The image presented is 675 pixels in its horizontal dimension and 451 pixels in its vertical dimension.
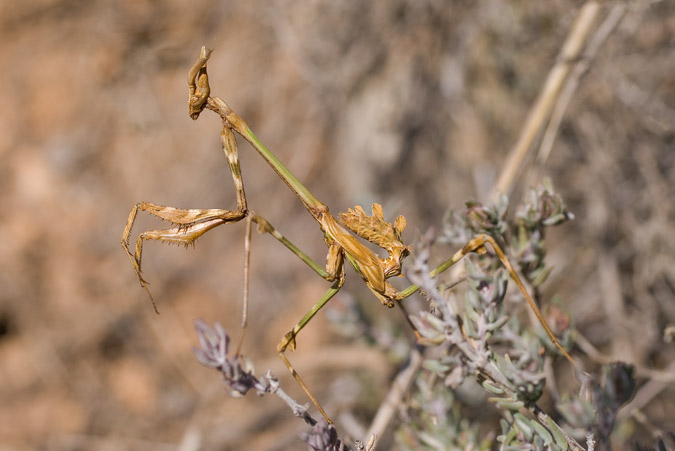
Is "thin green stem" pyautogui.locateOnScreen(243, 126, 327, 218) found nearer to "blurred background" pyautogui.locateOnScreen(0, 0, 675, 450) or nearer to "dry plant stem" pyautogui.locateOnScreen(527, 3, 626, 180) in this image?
"dry plant stem" pyautogui.locateOnScreen(527, 3, 626, 180)

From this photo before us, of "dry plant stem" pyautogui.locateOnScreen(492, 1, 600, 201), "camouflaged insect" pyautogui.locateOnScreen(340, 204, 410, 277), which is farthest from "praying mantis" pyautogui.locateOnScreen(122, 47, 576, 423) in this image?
"dry plant stem" pyautogui.locateOnScreen(492, 1, 600, 201)

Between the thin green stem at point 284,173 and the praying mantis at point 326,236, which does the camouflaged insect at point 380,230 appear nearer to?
the praying mantis at point 326,236

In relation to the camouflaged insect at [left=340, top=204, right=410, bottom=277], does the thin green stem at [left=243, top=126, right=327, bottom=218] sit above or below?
above

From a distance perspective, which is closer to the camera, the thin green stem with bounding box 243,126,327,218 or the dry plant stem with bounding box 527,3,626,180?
the thin green stem with bounding box 243,126,327,218

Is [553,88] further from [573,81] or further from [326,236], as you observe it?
[326,236]

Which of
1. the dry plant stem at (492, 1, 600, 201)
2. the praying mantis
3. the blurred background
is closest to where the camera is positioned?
the praying mantis

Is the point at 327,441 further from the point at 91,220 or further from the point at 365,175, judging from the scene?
the point at 91,220
